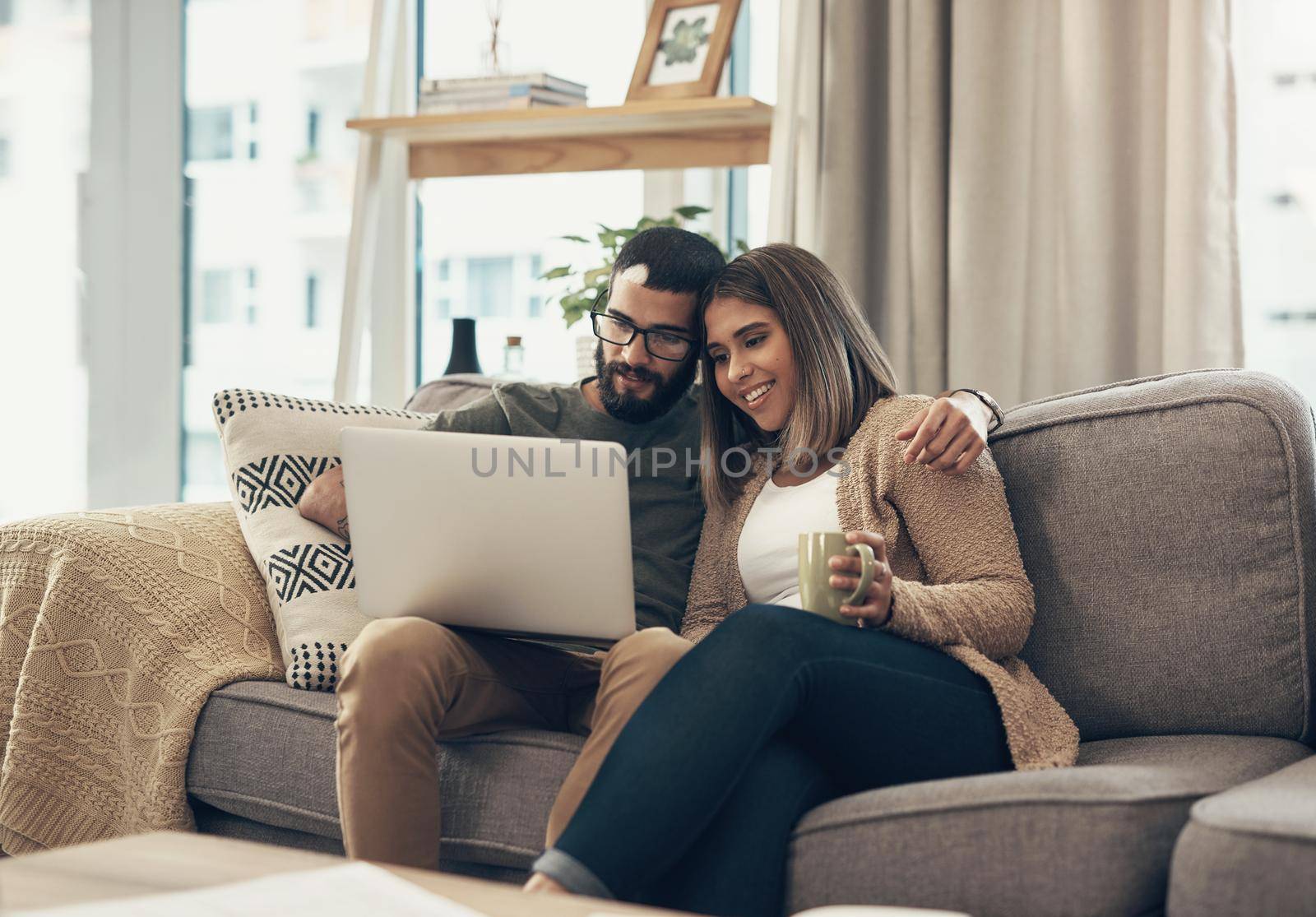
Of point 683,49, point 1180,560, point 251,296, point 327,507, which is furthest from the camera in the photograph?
point 251,296

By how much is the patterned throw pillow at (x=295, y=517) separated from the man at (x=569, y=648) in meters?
0.05

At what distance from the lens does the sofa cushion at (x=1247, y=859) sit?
0.97 metres

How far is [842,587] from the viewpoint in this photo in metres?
1.33

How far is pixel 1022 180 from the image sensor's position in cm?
230

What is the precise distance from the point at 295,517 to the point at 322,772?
0.43 metres

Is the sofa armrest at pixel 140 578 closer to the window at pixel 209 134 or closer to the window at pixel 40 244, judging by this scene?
the window at pixel 40 244

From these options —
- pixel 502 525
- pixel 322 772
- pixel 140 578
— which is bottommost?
pixel 322 772

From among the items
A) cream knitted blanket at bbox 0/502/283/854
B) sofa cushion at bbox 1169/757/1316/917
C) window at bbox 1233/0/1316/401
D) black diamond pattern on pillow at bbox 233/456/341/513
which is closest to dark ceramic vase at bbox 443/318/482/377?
black diamond pattern on pillow at bbox 233/456/341/513

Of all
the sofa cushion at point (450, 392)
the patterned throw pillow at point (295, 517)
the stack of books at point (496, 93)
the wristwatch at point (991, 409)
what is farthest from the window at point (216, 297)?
the wristwatch at point (991, 409)

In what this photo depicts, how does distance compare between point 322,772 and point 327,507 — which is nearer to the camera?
point 322,772

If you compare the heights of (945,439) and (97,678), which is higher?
(945,439)

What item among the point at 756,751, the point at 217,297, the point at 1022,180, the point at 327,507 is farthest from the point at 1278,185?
the point at 217,297

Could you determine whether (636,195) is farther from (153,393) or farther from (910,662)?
(910,662)
